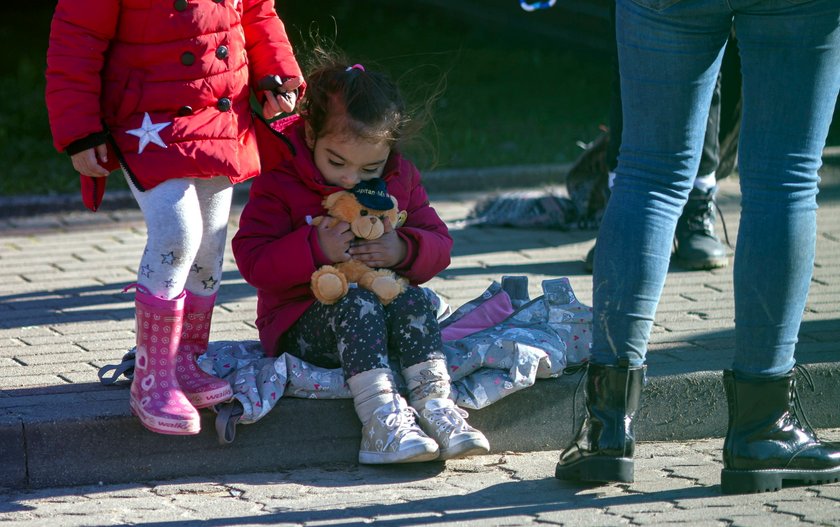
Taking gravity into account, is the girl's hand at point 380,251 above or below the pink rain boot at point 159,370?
above

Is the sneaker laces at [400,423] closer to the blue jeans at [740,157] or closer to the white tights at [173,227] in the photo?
the blue jeans at [740,157]

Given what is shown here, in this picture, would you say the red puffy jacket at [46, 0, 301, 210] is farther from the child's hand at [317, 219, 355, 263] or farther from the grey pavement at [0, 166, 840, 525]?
the grey pavement at [0, 166, 840, 525]

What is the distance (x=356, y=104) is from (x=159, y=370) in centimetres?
94

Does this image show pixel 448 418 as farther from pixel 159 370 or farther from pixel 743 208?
pixel 743 208

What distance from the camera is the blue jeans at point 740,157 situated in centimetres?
315

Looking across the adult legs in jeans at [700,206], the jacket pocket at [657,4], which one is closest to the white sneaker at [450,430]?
the jacket pocket at [657,4]

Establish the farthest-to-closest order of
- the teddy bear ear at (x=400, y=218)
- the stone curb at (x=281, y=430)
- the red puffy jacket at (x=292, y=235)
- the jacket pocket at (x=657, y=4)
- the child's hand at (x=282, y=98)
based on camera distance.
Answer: the teddy bear ear at (x=400, y=218) < the red puffy jacket at (x=292, y=235) < the child's hand at (x=282, y=98) < the stone curb at (x=281, y=430) < the jacket pocket at (x=657, y=4)

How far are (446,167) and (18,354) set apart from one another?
397 centimetres

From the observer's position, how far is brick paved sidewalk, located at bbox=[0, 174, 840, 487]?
349cm

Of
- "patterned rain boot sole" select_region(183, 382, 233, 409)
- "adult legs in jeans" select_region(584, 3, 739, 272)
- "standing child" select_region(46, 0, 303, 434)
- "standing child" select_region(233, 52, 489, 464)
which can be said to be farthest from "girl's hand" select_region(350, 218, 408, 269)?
"adult legs in jeans" select_region(584, 3, 739, 272)

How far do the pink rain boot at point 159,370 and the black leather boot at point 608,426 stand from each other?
3.32ft

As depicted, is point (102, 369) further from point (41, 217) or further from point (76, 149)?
point (41, 217)

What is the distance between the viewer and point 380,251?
370cm

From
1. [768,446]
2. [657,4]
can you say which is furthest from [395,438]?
[657,4]
